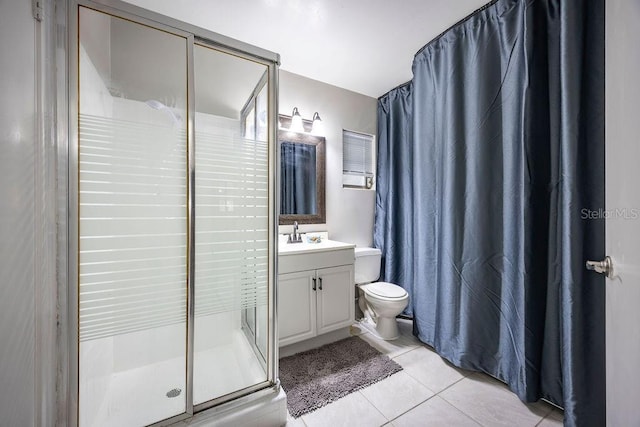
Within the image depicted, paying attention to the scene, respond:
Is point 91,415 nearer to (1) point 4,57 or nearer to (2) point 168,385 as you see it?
(2) point 168,385

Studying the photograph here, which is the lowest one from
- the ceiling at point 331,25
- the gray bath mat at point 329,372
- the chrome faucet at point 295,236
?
the gray bath mat at point 329,372

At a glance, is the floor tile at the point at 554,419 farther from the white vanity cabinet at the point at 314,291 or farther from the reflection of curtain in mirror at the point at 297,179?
the reflection of curtain in mirror at the point at 297,179

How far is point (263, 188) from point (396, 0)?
1465 mm

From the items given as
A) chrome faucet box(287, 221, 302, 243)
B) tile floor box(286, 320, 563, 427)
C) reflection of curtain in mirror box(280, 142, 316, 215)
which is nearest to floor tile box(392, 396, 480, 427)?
tile floor box(286, 320, 563, 427)

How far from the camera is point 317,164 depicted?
97.6 inches

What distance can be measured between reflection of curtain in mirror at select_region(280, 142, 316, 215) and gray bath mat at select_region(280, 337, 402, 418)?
4.07ft

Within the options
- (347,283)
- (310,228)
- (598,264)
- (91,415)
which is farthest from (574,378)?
(91,415)

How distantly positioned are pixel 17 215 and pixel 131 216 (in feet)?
1.37

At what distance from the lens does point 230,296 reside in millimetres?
1336

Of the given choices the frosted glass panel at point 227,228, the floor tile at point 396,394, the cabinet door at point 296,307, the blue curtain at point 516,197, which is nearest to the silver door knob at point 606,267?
the blue curtain at point 516,197

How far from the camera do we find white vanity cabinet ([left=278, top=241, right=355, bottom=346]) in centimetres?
181

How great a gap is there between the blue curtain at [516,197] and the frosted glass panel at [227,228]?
1.37 m

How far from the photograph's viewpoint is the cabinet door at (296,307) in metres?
1.80

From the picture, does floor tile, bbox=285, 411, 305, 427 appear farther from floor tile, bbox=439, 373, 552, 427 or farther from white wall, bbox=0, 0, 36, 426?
white wall, bbox=0, 0, 36, 426
